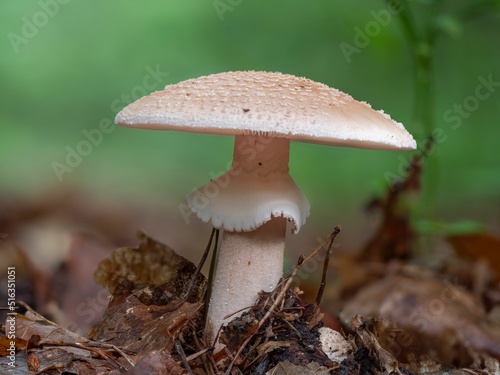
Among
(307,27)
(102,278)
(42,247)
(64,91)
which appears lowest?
(42,247)

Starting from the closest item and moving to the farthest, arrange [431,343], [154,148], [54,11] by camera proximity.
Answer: [431,343] < [54,11] < [154,148]

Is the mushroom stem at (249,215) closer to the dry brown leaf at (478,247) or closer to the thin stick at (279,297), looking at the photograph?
the thin stick at (279,297)

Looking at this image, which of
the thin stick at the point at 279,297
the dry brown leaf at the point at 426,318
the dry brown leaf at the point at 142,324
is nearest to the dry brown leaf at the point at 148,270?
the dry brown leaf at the point at 142,324

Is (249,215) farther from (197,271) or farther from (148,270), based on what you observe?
(148,270)

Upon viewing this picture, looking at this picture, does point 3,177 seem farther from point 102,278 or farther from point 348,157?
point 348,157

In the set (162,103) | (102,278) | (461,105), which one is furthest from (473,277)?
(461,105)

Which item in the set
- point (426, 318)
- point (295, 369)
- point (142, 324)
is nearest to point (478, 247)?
point (426, 318)

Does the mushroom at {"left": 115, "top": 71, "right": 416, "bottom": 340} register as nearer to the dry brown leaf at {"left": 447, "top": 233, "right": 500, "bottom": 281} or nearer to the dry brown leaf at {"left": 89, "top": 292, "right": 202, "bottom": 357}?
the dry brown leaf at {"left": 89, "top": 292, "right": 202, "bottom": 357}
